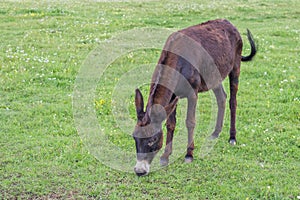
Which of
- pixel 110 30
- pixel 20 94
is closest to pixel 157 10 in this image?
pixel 110 30

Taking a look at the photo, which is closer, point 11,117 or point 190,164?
point 190,164

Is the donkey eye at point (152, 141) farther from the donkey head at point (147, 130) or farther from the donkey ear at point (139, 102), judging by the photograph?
the donkey ear at point (139, 102)

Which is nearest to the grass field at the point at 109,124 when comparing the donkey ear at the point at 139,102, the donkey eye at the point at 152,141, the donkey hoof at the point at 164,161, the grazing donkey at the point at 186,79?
the donkey hoof at the point at 164,161

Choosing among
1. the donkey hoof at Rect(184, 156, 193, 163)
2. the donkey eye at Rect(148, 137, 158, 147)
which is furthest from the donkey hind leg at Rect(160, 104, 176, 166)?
the donkey eye at Rect(148, 137, 158, 147)

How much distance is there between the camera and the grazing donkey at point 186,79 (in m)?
6.08

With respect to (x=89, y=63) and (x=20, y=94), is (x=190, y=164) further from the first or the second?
(x=89, y=63)

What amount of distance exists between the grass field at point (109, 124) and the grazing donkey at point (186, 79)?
513 millimetres

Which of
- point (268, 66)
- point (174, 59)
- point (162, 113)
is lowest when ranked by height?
point (268, 66)

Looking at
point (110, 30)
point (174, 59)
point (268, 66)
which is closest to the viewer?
point (174, 59)

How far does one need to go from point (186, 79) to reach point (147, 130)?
1.12 meters

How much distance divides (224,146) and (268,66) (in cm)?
486

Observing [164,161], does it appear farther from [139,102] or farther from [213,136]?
[139,102]

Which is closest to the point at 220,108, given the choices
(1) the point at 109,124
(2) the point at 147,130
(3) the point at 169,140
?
(3) the point at 169,140

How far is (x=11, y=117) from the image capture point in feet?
29.1
